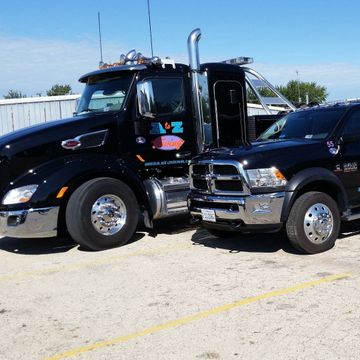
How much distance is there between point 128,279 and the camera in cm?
620

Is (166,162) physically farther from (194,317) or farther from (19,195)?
(194,317)

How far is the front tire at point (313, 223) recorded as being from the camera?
6551 mm

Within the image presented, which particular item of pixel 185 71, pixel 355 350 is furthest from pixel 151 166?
pixel 355 350

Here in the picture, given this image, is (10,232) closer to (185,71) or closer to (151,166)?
(151,166)

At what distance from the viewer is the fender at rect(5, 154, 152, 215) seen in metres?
7.37

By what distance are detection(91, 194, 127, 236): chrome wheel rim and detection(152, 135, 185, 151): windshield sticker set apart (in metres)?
1.27

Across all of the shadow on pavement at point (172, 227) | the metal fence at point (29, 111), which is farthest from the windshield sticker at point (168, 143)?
the metal fence at point (29, 111)

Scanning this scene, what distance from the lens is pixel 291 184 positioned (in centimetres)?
652

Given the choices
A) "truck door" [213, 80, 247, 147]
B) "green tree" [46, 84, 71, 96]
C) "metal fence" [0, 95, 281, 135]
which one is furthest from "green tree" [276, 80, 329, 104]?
"truck door" [213, 80, 247, 147]

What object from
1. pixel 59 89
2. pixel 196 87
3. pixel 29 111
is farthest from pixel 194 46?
pixel 59 89

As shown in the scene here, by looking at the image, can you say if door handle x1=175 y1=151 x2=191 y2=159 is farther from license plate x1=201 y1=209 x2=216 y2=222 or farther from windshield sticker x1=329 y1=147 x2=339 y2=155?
windshield sticker x1=329 y1=147 x2=339 y2=155

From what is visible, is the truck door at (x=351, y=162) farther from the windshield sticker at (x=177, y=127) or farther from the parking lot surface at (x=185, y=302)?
the windshield sticker at (x=177, y=127)

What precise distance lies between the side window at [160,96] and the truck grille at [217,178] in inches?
58.5

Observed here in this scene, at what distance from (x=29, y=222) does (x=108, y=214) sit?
111 cm
